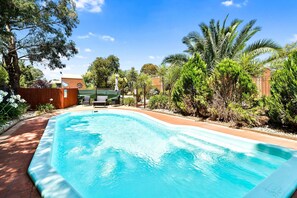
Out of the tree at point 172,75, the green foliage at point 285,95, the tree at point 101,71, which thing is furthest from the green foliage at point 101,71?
the green foliage at point 285,95

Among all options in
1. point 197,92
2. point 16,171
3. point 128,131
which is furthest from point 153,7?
point 16,171

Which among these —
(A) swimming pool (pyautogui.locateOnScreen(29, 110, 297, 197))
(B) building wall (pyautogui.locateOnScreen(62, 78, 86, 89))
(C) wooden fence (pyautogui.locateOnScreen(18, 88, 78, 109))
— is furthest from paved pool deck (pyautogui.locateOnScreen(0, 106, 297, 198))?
(B) building wall (pyautogui.locateOnScreen(62, 78, 86, 89))

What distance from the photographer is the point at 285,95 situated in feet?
20.1

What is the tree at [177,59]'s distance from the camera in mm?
13461

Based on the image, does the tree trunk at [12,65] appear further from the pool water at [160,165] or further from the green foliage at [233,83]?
the green foliage at [233,83]

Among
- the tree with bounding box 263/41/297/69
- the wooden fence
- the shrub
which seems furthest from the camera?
the wooden fence

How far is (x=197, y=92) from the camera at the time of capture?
913 centimetres

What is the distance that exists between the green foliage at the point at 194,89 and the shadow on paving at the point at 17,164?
7024mm

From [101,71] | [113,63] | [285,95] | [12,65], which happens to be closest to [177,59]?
[285,95]

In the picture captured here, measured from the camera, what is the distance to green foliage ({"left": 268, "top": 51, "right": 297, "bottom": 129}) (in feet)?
19.1

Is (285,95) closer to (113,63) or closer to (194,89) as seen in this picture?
(194,89)

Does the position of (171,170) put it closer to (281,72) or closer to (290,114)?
(290,114)

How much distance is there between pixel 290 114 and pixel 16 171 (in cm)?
763

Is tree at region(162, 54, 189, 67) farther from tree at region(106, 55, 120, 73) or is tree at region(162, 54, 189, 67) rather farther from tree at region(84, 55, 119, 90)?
tree at region(106, 55, 120, 73)
